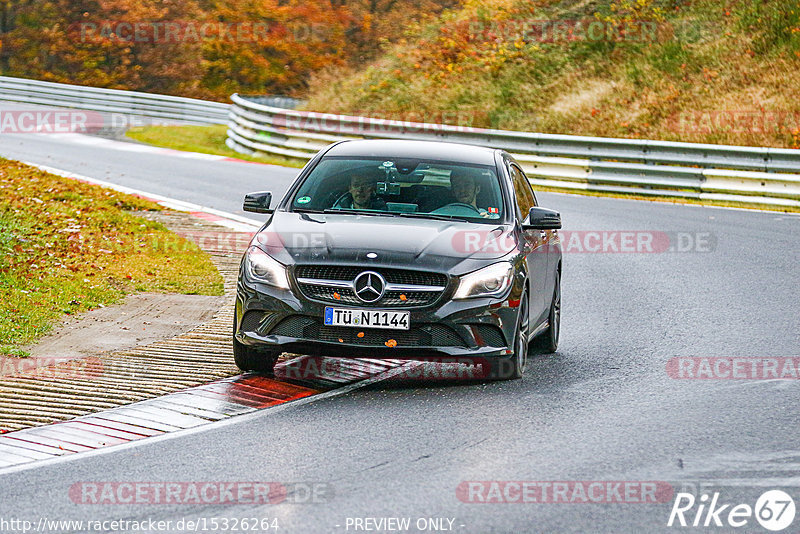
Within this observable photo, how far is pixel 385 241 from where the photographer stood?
29.1 feet

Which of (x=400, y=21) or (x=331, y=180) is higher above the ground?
(x=400, y=21)

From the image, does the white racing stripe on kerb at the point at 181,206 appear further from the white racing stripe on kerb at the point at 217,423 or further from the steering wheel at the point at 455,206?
the white racing stripe on kerb at the point at 217,423

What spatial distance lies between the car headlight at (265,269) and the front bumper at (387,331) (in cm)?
6

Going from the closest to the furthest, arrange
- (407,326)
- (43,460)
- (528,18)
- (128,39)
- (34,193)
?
1. (43,460)
2. (407,326)
3. (34,193)
4. (528,18)
5. (128,39)

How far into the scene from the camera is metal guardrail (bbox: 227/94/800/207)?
74.7 feet

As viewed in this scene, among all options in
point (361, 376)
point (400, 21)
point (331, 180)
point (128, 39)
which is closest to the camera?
point (361, 376)

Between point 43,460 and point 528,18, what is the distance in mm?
35306

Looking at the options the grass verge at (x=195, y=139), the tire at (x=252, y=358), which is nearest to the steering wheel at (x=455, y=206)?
the tire at (x=252, y=358)

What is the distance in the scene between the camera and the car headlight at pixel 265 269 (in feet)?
28.7

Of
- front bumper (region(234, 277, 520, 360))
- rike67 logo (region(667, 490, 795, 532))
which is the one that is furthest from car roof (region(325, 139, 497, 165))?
rike67 logo (region(667, 490, 795, 532))

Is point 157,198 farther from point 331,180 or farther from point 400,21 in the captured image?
point 400,21

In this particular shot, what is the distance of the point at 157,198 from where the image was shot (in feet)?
65.7

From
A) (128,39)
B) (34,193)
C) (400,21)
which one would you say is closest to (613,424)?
(34,193)

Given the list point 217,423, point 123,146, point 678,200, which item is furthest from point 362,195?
point 123,146
